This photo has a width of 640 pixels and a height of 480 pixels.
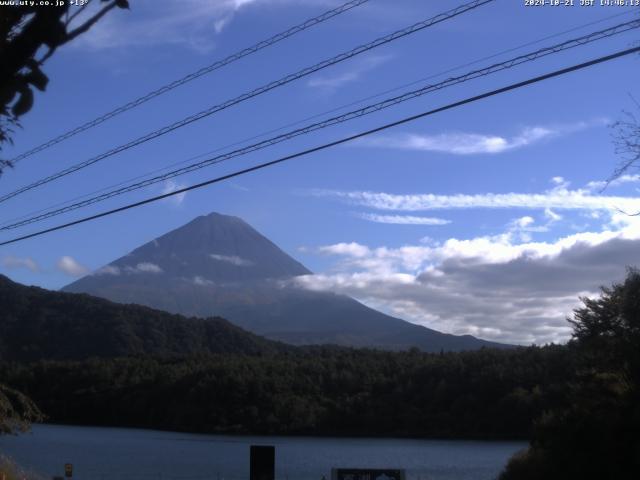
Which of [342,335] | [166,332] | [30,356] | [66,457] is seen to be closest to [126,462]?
[66,457]

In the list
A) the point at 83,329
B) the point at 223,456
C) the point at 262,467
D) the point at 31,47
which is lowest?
the point at 223,456

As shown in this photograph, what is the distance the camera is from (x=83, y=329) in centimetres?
9012

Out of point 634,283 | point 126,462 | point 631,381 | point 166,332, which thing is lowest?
point 126,462

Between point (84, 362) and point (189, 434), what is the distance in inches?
466

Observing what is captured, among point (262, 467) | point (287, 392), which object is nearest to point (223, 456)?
point (287, 392)

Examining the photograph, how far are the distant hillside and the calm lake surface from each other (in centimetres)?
2116

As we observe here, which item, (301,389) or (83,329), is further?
(83,329)

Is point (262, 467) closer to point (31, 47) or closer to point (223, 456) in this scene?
point (31, 47)

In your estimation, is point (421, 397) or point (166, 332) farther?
point (166, 332)

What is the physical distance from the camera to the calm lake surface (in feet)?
123

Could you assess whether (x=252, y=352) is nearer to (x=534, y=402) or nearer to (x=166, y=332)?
(x=166, y=332)

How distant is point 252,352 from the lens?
110 meters

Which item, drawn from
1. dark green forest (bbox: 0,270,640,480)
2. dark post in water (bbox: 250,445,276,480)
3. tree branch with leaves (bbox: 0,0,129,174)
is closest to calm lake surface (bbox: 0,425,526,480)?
dark green forest (bbox: 0,270,640,480)

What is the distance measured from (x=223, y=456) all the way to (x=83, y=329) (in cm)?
4723
